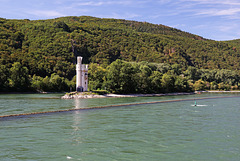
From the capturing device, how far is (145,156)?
16.8 metres

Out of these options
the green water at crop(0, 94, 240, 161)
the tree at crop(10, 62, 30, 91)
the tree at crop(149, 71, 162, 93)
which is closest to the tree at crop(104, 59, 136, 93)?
the tree at crop(149, 71, 162, 93)

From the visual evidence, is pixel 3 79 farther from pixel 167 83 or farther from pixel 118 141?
pixel 118 141

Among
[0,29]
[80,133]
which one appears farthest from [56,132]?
[0,29]

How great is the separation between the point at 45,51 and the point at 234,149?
180950mm

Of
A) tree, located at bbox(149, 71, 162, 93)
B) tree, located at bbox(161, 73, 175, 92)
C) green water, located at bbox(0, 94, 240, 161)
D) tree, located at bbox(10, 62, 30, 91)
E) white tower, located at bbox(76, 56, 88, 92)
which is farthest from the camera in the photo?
tree, located at bbox(161, 73, 175, 92)

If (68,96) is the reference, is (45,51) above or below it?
above

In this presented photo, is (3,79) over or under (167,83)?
over

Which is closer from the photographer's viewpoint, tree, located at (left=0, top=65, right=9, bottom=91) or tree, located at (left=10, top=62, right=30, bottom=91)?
tree, located at (left=0, top=65, right=9, bottom=91)

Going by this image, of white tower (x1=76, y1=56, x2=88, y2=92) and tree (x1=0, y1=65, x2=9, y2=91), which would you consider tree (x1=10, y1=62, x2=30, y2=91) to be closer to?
tree (x1=0, y1=65, x2=9, y2=91)

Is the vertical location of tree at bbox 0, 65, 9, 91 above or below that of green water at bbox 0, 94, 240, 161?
above

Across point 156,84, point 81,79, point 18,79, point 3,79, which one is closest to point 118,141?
point 81,79

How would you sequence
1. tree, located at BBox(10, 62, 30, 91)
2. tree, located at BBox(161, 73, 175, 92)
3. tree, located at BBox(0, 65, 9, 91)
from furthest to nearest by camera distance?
tree, located at BBox(161, 73, 175, 92), tree, located at BBox(10, 62, 30, 91), tree, located at BBox(0, 65, 9, 91)

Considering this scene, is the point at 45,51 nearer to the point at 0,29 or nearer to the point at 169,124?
the point at 0,29

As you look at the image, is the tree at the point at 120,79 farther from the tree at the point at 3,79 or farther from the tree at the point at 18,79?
the tree at the point at 3,79
